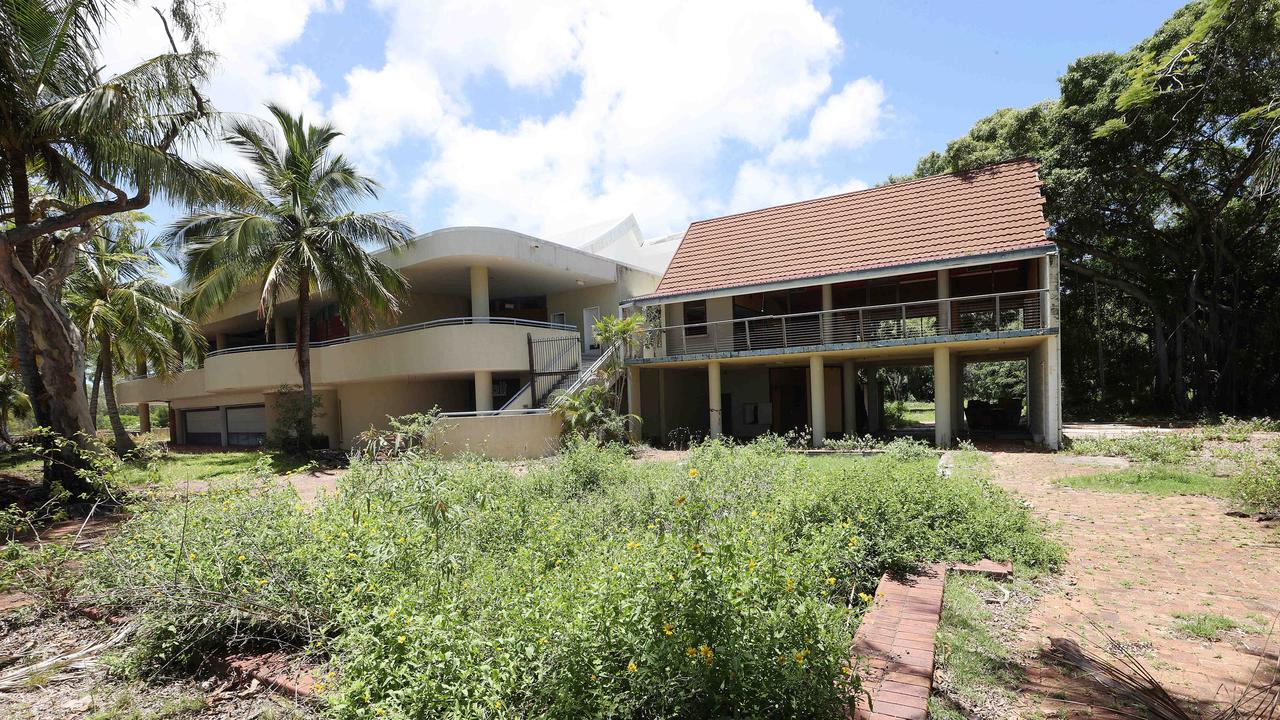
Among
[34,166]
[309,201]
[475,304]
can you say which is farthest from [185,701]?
[309,201]

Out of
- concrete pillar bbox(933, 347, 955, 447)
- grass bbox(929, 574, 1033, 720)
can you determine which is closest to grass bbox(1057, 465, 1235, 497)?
concrete pillar bbox(933, 347, 955, 447)

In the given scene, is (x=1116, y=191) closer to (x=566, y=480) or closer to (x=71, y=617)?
(x=566, y=480)

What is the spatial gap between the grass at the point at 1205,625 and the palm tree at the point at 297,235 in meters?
16.9

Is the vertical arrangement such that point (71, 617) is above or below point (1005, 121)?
below

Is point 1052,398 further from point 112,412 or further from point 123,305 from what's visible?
point 112,412

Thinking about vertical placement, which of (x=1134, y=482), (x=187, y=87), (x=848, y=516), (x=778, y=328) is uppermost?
(x=187, y=87)

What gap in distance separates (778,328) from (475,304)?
920 centimetres

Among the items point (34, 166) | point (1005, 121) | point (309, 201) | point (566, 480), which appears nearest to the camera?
point (566, 480)

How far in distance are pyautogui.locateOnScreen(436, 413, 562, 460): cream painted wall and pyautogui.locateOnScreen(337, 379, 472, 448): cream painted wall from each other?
4999mm

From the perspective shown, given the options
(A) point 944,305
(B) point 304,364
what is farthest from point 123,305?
(A) point 944,305

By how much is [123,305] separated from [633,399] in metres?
17.2

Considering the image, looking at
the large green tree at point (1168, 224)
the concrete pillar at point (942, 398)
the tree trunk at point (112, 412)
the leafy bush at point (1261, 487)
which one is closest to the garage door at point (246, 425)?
the tree trunk at point (112, 412)

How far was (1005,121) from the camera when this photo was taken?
24.5 meters

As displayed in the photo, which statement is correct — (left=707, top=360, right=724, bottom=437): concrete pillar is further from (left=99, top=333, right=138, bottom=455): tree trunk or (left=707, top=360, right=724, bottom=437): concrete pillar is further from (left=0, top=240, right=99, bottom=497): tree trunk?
(left=99, top=333, right=138, bottom=455): tree trunk
